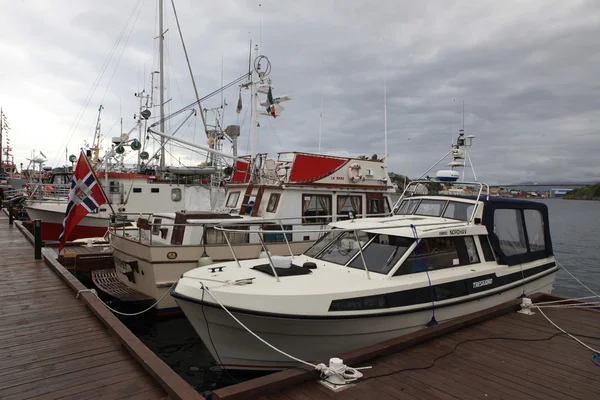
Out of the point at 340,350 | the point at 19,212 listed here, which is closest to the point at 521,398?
the point at 340,350

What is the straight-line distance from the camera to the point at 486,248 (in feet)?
23.9

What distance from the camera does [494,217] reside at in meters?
7.47

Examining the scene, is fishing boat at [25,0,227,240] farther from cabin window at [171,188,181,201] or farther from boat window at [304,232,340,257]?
boat window at [304,232,340,257]

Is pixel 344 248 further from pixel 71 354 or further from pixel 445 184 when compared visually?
pixel 71 354

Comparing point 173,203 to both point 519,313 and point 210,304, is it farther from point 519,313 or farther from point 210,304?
point 519,313

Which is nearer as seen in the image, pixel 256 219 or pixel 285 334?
pixel 285 334

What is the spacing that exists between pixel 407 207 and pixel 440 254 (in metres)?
2.44

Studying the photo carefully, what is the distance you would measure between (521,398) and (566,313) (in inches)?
146

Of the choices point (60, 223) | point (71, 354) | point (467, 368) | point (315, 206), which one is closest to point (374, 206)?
point (315, 206)

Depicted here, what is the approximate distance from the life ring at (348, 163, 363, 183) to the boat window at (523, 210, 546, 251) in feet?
15.3

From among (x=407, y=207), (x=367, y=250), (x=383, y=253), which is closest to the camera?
(x=383, y=253)

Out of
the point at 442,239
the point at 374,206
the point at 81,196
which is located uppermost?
the point at 81,196

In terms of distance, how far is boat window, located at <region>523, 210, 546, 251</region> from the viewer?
26.6 feet

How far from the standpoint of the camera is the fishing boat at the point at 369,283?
5.16 metres
